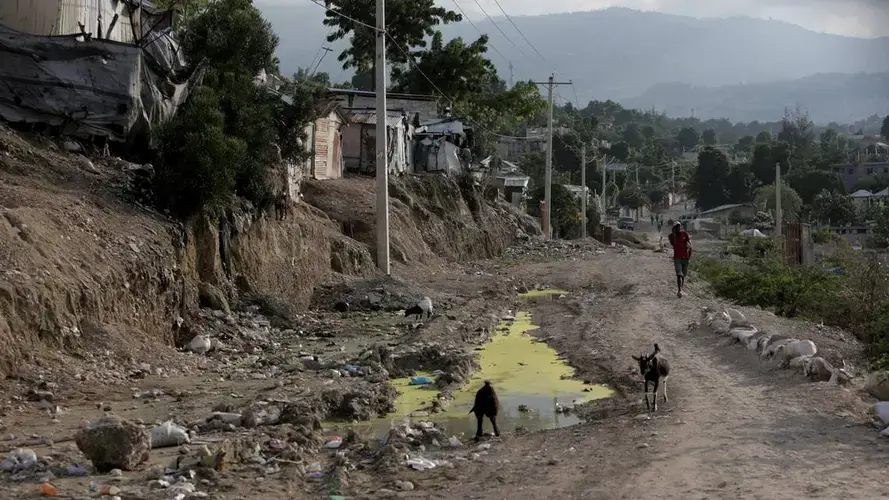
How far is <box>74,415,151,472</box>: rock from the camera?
24.9ft

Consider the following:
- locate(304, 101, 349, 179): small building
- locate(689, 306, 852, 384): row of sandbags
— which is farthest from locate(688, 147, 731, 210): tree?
locate(689, 306, 852, 384): row of sandbags

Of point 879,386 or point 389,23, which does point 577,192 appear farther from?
point 879,386

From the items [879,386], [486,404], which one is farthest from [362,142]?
[879,386]

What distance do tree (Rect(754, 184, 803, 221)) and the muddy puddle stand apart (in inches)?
1999

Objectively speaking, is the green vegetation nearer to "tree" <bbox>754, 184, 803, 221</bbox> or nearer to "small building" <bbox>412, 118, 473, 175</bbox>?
"small building" <bbox>412, 118, 473, 175</bbox>

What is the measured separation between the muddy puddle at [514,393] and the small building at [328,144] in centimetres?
1433

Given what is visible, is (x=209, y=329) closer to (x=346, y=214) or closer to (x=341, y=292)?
(x=341, y=292)

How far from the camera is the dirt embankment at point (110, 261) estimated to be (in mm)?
11031

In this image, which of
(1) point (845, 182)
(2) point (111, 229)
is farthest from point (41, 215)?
(1) point (845, 182)

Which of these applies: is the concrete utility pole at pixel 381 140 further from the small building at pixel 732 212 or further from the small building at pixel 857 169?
the small building at pixel 857 169

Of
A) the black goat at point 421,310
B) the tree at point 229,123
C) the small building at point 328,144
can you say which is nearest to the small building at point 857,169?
the small building at point 328,144

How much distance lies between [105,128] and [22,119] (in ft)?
4.36

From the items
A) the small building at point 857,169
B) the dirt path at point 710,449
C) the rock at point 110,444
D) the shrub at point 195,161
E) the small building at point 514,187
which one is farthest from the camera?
the small building at point 857,169

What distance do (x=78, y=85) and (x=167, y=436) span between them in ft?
30.0
